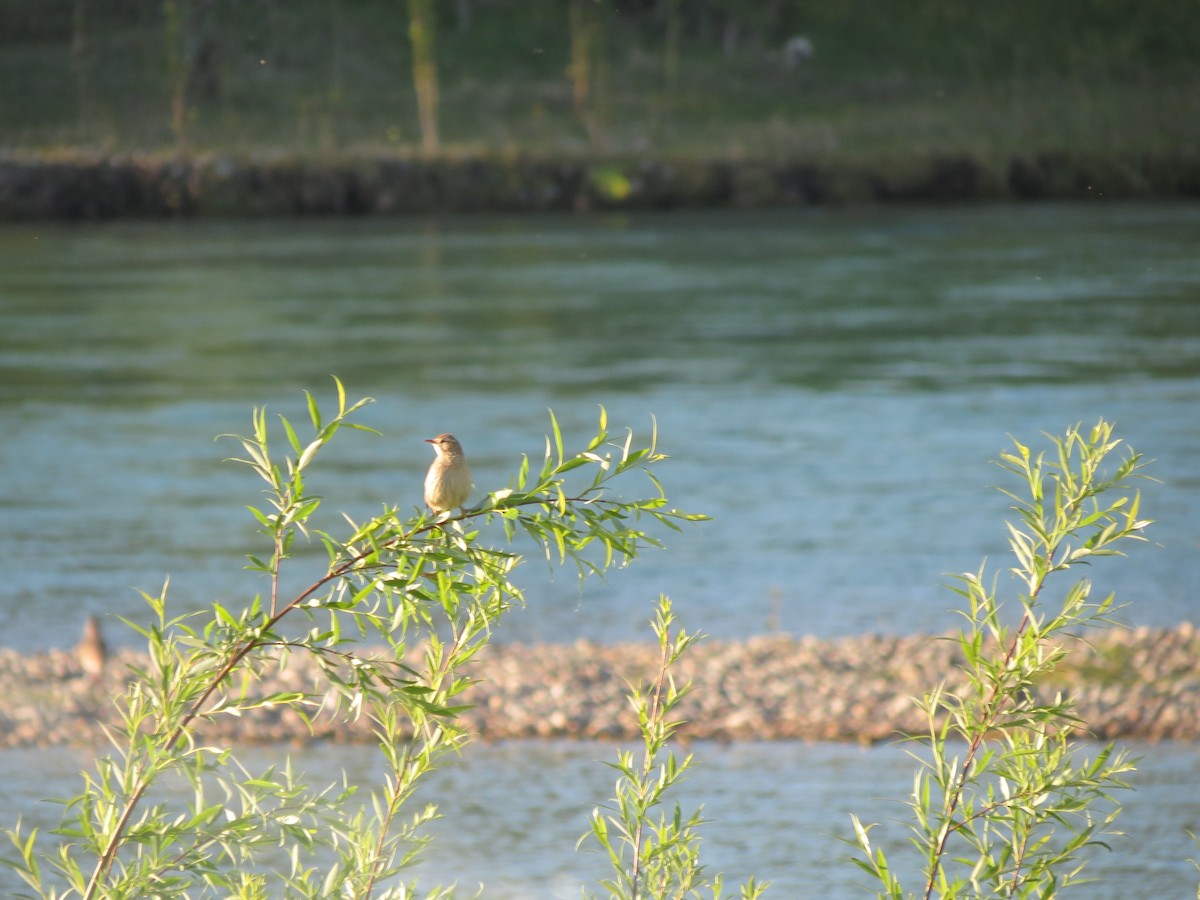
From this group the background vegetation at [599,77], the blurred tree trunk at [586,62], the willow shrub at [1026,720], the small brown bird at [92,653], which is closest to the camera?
the willow shrub at [1026,720]

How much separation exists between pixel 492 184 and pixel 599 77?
56.1 ft

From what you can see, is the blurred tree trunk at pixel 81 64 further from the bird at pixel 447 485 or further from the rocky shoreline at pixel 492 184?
the bird at pixel 447 485

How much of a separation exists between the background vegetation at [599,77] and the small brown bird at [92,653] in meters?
42.6

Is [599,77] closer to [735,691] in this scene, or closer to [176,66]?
[176,66]

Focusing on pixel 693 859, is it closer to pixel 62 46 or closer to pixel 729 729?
pixel 729 729

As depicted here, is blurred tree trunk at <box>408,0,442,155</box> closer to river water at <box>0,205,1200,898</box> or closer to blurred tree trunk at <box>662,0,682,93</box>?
river water at <box>0,205,1200,898</box>

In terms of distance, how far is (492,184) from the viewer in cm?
5406

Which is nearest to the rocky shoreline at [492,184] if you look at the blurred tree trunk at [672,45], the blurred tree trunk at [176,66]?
the blurred tree trunk at [176,66]

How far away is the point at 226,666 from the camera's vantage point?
2939 millimetres

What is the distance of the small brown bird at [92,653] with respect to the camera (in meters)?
13.1

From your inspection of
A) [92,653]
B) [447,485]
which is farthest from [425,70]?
[447,485]

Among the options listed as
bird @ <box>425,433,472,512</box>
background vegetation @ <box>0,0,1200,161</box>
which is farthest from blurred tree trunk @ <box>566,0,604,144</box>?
bird @ <box>425,433,472,512</box>

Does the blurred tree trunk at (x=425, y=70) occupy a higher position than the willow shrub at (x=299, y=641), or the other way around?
the willow shrub at (x=299, y=641)

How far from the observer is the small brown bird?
516 inches
